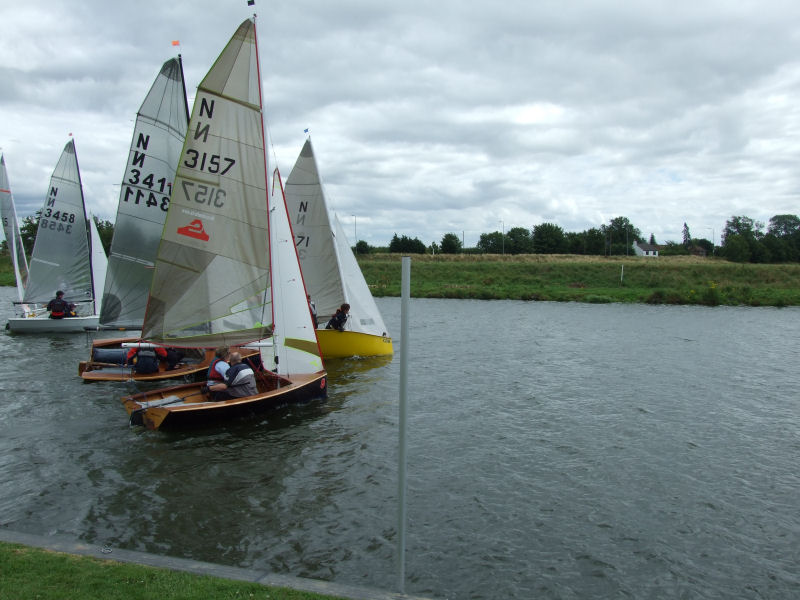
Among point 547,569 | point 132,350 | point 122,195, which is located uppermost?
point 122,195

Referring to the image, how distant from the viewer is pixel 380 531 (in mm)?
8750

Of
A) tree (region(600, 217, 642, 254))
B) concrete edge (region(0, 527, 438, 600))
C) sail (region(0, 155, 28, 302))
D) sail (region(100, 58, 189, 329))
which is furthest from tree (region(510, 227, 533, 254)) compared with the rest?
concrete edge (region(0, 527, 438, 600))

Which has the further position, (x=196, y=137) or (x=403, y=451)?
(x=196, y=137)

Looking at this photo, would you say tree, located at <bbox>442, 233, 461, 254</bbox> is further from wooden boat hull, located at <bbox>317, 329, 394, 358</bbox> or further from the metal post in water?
the metal post in water

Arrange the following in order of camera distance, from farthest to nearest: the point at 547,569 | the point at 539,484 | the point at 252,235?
the point at 252,235, the point at 539,484, the point at 547,569

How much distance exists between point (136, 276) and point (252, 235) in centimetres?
591

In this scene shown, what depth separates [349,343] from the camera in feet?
73.0

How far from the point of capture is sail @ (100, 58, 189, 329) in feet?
56.3

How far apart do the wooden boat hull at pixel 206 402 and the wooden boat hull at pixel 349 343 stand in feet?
21.9

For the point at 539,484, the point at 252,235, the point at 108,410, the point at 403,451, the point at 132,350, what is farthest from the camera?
the point at 132,350

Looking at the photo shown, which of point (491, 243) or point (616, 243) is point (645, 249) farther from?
point (491, 243)

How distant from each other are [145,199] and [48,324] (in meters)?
13.8

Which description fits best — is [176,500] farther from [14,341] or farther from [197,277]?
[14,341]

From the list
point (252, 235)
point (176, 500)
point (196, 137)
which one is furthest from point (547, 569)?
point (196, 137)
